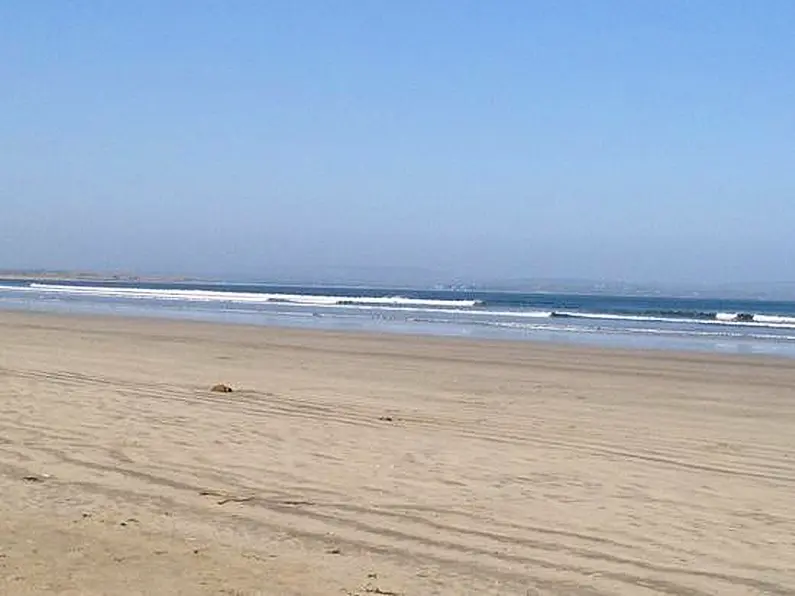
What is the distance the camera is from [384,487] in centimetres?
718

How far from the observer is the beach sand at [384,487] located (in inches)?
203

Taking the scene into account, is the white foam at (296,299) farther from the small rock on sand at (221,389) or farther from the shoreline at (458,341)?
the small rock on sand at (221,389)

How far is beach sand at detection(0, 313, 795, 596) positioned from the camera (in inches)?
203

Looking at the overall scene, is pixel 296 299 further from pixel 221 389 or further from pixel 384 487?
pixel 384 487

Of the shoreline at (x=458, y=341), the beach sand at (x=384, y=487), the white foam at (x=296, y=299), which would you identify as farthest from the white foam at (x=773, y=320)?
the beach sand at (x=384, y=487)

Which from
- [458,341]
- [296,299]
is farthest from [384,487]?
[296,299]

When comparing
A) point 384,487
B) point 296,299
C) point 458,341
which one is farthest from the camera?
point 296,299

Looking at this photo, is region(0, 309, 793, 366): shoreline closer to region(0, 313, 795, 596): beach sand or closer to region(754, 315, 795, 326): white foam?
region(0, 313, 795, 596): beach sand

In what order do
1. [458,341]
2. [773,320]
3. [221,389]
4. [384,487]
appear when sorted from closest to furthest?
[384,487] → [221,389] → [458,341] → [773,320]

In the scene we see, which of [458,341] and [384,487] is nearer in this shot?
[384,487]

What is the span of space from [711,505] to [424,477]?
2075 millimetres

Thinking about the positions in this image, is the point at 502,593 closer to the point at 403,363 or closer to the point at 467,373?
the point at 467,373

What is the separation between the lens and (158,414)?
10.4m

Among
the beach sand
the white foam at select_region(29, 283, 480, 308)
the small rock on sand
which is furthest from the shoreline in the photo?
the white foam at select_region(29, 283, 480, 308)
